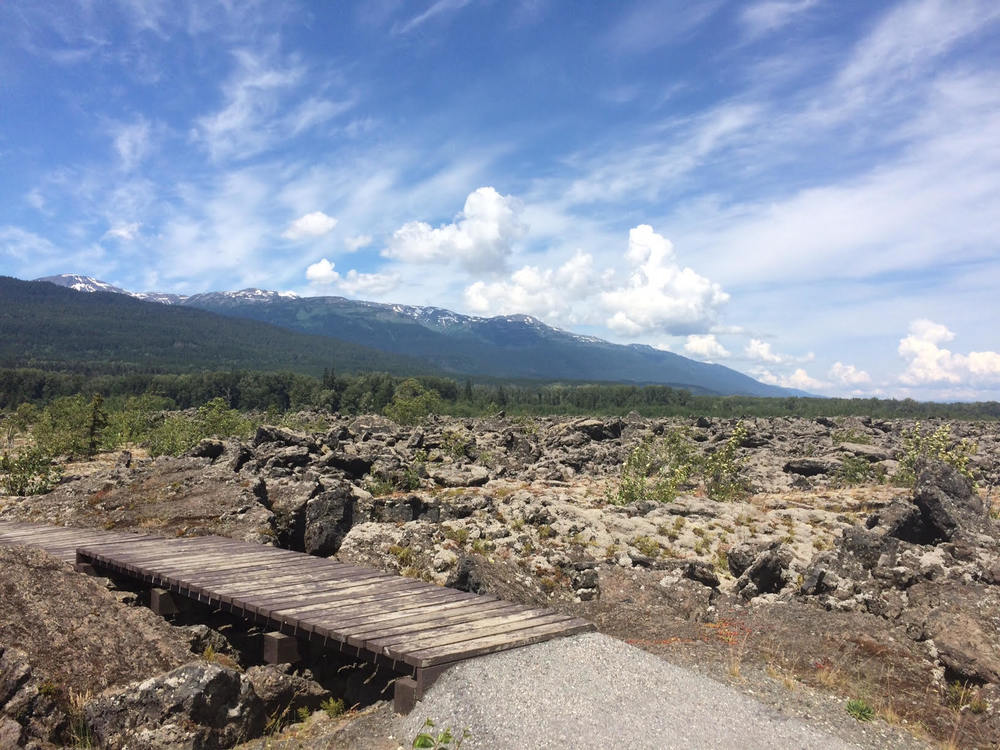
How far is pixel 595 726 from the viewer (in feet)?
22.6

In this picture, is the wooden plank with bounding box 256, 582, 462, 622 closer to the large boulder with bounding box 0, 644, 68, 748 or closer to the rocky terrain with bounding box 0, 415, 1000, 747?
the rocky terrain with bounding box 0, 415, 1000, 747

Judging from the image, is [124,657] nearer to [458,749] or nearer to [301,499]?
[458,749]

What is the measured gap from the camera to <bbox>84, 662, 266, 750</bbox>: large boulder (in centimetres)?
724

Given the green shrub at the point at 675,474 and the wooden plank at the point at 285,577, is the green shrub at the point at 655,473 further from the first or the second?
the wooden plank at the point at 285,577

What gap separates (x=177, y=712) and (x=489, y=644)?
160 inches

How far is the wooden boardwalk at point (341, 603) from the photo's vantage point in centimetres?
841

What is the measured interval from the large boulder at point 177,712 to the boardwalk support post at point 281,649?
135cm

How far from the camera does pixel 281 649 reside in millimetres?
9461

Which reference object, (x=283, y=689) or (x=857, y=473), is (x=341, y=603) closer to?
(x=283, y=689)

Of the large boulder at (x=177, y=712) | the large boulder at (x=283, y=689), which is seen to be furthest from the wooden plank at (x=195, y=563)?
the large boulder at (x=177, y=712)

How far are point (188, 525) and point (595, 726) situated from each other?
1461 centimetres

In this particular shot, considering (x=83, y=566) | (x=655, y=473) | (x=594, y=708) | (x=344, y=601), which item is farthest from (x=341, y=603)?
(x=655, y=473)

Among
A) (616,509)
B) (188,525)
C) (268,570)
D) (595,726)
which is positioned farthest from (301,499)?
(595,726)

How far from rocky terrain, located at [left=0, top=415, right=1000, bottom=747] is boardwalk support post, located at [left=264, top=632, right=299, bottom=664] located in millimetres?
196
